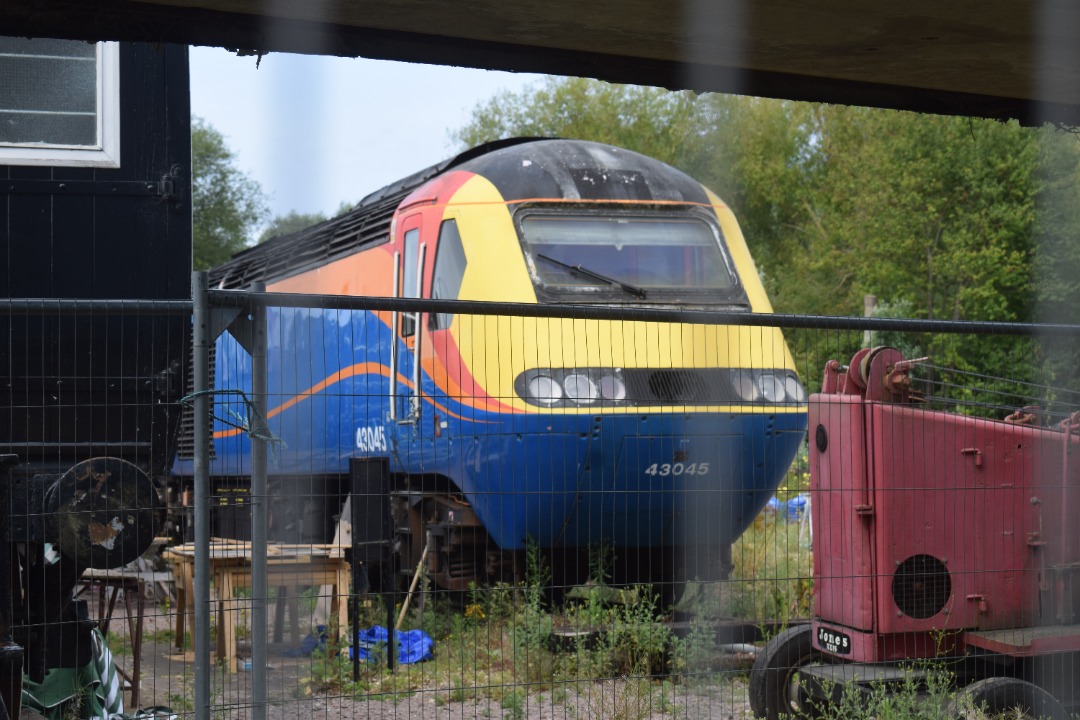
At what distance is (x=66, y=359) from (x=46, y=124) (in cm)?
115

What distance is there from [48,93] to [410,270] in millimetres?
4426

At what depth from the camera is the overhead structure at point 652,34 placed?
2725mm

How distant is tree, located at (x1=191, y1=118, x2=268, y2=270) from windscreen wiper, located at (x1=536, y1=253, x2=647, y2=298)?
41196 mm

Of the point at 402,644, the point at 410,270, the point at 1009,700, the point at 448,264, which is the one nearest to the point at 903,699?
the point at 1009,700

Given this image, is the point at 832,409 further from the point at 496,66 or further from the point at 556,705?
the point at 496,66

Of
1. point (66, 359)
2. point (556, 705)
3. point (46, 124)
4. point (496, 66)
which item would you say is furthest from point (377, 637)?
point (496, 66)

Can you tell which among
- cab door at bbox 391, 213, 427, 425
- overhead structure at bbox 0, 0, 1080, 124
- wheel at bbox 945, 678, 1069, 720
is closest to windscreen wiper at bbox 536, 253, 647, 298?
cab door at bbox 391, 213, 427, 425

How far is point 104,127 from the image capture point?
624 centimetres

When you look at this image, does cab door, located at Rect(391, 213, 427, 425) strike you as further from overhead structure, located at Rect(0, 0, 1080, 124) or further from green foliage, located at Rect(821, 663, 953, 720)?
overhead structure, located at Rect(0, 0, 1080, 124)

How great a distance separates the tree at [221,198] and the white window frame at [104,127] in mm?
43692

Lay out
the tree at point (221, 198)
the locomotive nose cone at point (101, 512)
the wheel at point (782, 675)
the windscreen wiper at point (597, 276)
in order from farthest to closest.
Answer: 1. the tree at point (221, 198)
2. the windscreen wiper at point (597, 276)
3. the wheel at point (782, 675)
4. the locomotive nose cone at point (101, 512)

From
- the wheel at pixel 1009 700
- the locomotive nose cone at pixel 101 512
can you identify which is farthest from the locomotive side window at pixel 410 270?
the wheel at pixel 1009 700

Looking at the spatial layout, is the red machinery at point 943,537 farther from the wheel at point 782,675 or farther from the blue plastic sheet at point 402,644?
the blue plastic sheet at point 402,644

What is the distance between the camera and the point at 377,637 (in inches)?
326
